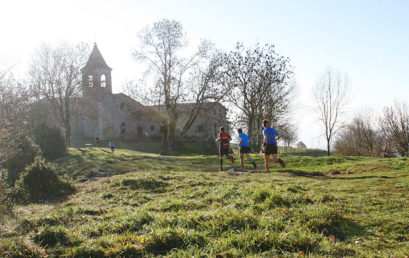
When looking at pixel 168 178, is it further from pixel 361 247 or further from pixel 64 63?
pixel 64 63

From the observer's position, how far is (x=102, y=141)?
51.4 m

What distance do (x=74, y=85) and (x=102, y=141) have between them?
549 inches

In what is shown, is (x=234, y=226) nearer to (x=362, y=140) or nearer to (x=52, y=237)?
(x=52, y=237)

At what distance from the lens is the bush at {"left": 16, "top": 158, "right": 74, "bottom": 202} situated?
12.0m

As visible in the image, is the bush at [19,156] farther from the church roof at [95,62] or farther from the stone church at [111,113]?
the church roof at [95,62]

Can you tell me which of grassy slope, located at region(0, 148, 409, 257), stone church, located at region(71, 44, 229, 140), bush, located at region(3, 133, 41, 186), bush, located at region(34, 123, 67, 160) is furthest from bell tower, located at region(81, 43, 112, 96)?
grassy slope, located at region(0, 148, 409, 257)

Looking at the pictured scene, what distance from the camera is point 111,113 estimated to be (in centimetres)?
5644

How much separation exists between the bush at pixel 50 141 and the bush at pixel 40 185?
12961 millimetres

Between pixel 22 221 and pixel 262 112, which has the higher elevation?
pixel 262 112

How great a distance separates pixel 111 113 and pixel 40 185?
149 feet

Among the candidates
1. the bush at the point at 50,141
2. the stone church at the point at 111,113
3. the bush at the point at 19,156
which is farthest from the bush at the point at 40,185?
the stone church at the point at 111,113

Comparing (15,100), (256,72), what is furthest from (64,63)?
(256,72)

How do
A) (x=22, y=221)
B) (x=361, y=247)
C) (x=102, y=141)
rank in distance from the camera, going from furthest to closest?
(x=102, y=141) → (x=22, y=221) → (x=361, y=247)

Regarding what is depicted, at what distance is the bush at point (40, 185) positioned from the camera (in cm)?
1198
